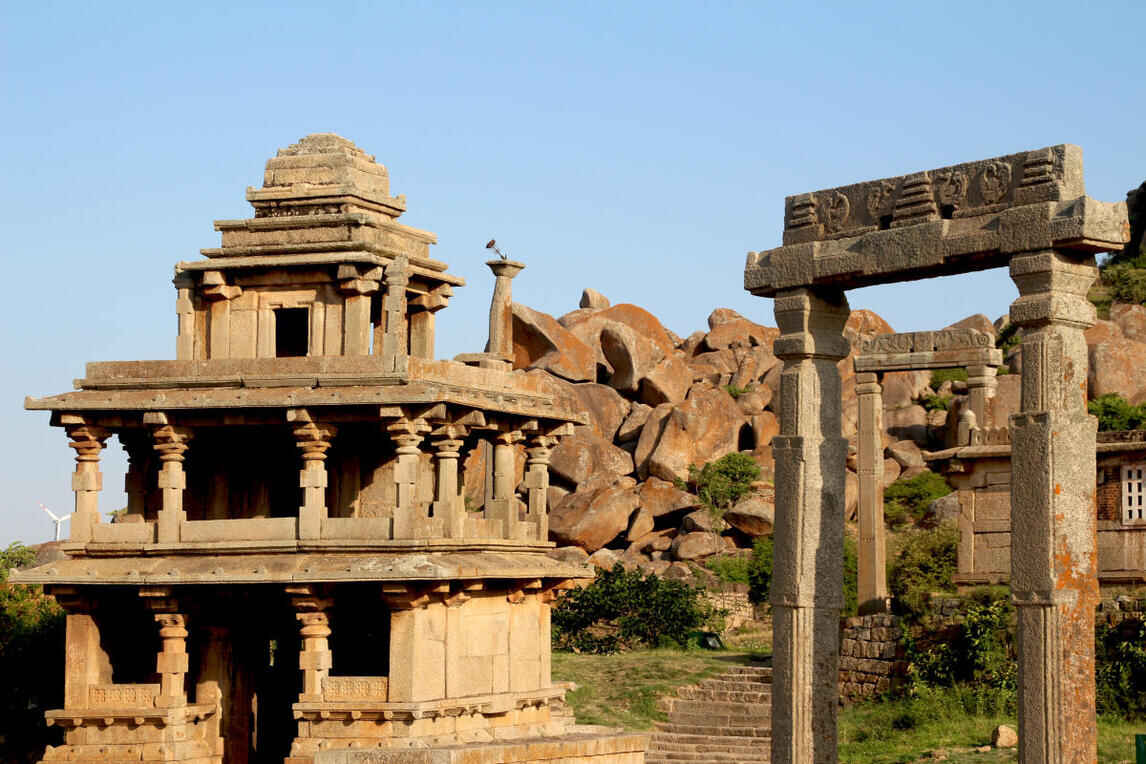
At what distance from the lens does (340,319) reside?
26.1 m

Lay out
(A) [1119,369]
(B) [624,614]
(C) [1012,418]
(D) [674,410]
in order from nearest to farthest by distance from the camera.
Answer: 1. (C) [1012,418]
2. (B) [624,614]
3. (A) [1119,369]
4. (D) [674,410]

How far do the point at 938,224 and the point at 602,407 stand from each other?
37.4 meters

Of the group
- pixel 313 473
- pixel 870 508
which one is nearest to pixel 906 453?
pixel 870 508

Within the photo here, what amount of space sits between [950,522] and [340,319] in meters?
14.4

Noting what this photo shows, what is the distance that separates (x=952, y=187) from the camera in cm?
1595

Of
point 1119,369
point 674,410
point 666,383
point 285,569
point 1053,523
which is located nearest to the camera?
point 1053,523

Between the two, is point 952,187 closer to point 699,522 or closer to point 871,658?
point 871,658

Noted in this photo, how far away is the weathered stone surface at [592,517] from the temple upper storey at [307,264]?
20.1m

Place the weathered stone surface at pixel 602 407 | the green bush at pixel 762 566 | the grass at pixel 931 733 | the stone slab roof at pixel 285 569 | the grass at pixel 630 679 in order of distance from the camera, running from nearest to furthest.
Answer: the stone slab roof at pixel 285 569 < the grass at pixel 931 733 < the grass at pixel 630 679 < the green bush at pixel 762 566 < the weathered stone surface at pixel 602 407

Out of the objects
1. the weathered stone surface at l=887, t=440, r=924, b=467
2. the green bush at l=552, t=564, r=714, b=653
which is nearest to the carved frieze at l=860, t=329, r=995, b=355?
the green bush at l=552, t=564, r=714, b=653

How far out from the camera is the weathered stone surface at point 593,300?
61375mm

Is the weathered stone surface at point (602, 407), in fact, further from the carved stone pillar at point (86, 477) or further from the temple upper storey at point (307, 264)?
the carved stone pillar at point (86, 477)

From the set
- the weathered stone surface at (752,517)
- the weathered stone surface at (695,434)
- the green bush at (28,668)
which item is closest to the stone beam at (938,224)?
the green bush at (28,668)

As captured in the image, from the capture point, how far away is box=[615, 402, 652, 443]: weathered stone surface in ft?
172
